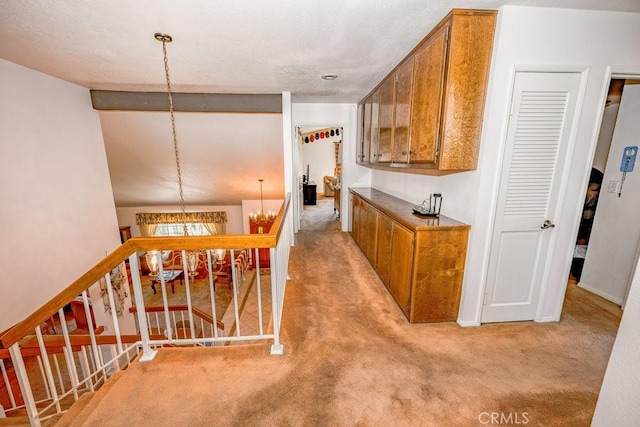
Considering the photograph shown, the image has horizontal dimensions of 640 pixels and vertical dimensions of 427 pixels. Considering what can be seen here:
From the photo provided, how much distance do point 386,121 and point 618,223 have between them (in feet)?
8.67

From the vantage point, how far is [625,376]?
0.74 m

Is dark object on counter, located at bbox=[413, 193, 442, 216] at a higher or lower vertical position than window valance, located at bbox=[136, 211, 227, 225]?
higher

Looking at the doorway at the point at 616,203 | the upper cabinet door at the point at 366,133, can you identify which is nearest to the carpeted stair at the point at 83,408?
the upper cabinet door at the point at 366,133

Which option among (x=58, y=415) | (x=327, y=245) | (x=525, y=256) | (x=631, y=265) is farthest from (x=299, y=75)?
(x=631, y=265)

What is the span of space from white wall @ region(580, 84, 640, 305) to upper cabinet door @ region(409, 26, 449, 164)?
7.02ft

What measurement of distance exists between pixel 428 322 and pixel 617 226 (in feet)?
7.50

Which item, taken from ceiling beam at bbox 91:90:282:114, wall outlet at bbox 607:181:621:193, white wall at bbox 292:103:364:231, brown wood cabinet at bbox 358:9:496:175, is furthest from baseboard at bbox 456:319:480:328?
ceiling beam at bbox 91:90:282:114

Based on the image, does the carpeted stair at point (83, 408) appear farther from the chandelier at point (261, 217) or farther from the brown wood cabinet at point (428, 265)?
the chandelier at point (261, 217)

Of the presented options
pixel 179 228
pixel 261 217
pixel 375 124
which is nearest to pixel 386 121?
pixel 375 124

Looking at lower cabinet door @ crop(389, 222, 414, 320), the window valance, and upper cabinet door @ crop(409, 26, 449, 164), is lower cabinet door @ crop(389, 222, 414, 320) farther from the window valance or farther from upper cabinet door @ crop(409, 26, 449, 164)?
the window valance

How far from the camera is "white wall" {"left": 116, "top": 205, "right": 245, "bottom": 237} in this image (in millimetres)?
9016

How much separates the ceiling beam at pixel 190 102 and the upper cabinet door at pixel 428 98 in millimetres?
2322

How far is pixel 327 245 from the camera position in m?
4.45

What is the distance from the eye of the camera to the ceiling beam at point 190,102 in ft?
12.4
